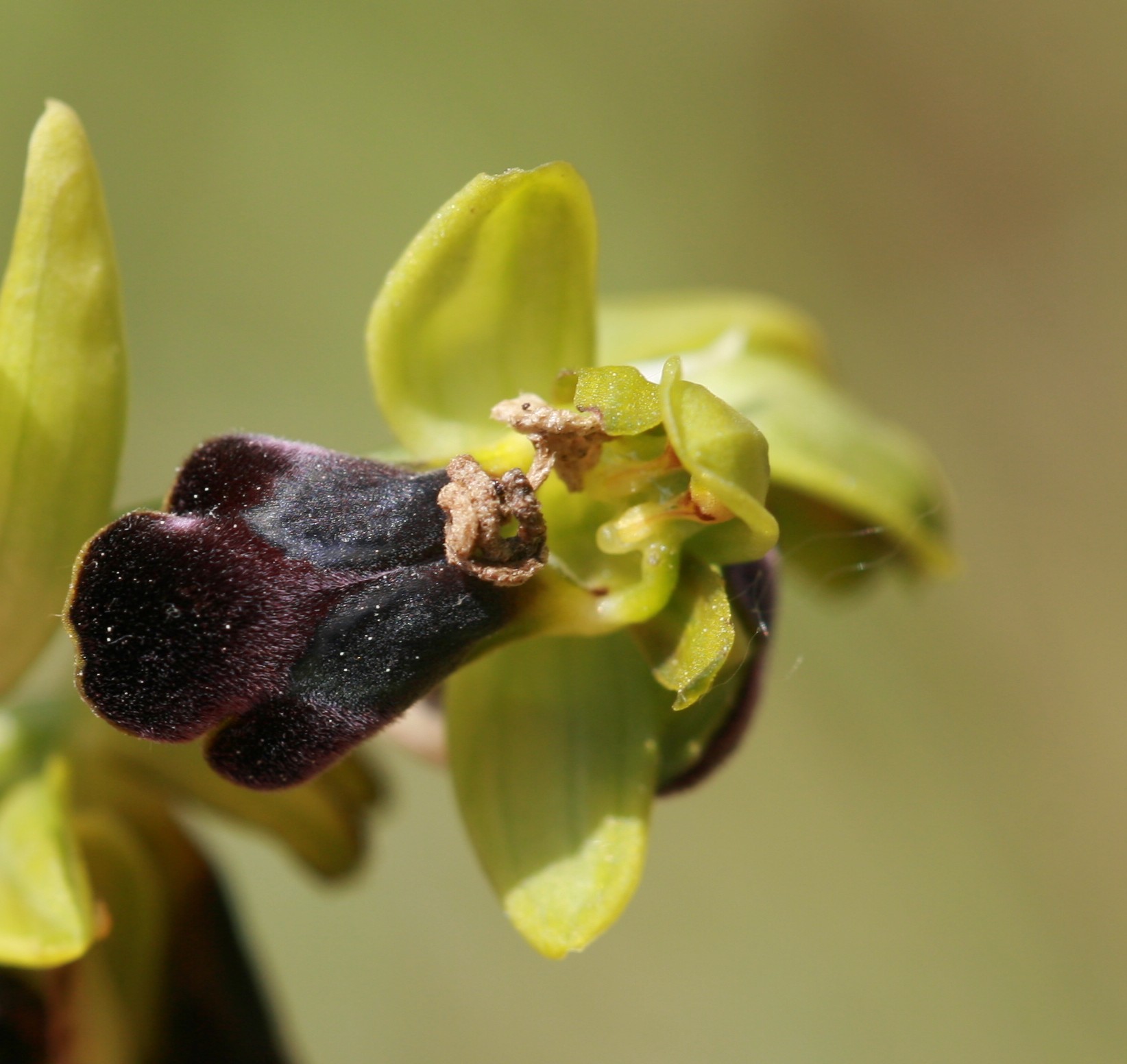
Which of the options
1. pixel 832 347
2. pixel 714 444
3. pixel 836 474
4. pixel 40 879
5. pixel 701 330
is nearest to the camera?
pixel 714 444

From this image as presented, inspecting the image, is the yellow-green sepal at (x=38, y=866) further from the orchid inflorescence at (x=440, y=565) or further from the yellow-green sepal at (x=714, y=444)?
the yellow-green sepal at (x=714, y=444)

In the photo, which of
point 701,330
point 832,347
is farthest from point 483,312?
point 832,347

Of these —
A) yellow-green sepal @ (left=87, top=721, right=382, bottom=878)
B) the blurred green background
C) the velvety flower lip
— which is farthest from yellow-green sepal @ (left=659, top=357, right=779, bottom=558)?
the blurred green background

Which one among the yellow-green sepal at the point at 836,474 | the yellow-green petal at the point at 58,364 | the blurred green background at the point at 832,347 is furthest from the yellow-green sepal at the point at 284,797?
the blurred green background at the point at 832,347

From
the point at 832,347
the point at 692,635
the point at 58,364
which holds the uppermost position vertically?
the point at 58,364

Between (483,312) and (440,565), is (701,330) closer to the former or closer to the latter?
(483,312)

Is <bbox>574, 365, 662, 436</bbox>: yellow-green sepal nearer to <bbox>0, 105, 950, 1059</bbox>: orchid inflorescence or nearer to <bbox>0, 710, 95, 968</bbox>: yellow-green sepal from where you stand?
<bbox>0, 105, 950, 1059</bbox>: orchid inflorescence

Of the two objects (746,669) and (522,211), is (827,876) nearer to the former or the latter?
(746,669)
